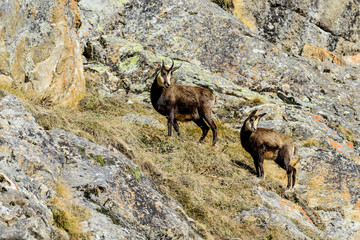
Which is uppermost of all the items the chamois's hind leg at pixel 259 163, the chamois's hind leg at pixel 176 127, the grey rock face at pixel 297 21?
the grey rock face at pixel 297 21

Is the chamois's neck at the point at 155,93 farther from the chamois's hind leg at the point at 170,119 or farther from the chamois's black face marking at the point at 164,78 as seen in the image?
the chamois's hind leg at the point at 170,119

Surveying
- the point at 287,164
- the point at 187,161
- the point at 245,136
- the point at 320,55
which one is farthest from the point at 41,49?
the point at 320,55

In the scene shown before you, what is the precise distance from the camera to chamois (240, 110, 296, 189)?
994 centimetres

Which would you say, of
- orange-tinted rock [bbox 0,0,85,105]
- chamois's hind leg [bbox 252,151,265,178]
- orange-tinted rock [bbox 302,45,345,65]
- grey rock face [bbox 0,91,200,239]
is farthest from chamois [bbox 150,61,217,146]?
orange-tinted rock [bbox 302,45,345,65]

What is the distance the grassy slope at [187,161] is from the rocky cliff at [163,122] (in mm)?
36

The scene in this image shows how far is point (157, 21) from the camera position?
599 inches

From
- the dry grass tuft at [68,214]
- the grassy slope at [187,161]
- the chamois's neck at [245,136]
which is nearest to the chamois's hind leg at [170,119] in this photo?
the grassy slope at [187,161]

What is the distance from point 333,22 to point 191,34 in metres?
7.80

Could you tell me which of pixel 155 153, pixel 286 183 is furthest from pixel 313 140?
pixel 155 153

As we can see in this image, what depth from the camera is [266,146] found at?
10.2 meters

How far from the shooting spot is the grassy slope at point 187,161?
262 inches

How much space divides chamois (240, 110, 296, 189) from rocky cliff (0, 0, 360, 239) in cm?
35

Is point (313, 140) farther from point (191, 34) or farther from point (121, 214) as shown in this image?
point (121, 214)

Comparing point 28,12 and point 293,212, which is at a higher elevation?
point 28,12
